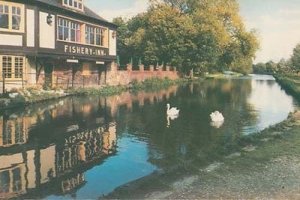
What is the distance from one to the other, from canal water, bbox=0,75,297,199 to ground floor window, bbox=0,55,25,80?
24.7 ft

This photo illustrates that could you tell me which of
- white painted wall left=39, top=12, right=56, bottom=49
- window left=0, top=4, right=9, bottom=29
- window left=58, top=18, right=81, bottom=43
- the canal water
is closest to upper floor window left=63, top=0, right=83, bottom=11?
window left=58, top=18, right=81, bottom=43

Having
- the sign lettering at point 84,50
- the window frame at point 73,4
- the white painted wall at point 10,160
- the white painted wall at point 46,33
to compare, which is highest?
the window frame at point 73,4

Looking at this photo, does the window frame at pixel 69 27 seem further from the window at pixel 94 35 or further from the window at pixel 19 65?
the window at pixel 19 65

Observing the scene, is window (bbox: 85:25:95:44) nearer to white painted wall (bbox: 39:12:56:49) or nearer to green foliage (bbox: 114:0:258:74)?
white painted wall (bbox: 39:12:56:49)

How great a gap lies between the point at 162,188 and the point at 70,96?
80.8 ft

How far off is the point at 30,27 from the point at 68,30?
5150 mm

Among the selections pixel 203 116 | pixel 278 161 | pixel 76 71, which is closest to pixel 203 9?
pixel 76 71

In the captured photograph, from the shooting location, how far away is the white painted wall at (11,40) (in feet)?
97.5

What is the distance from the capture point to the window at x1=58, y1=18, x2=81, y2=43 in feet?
115

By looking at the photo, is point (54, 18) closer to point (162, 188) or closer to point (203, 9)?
point (162, 188)

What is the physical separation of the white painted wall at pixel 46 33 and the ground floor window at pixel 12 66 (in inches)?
89.7

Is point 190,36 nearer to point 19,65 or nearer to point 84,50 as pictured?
point 84,50

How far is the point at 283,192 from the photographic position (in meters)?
8.45

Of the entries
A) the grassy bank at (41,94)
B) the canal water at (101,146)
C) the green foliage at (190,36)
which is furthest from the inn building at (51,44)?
the green foliage at (190,36)
